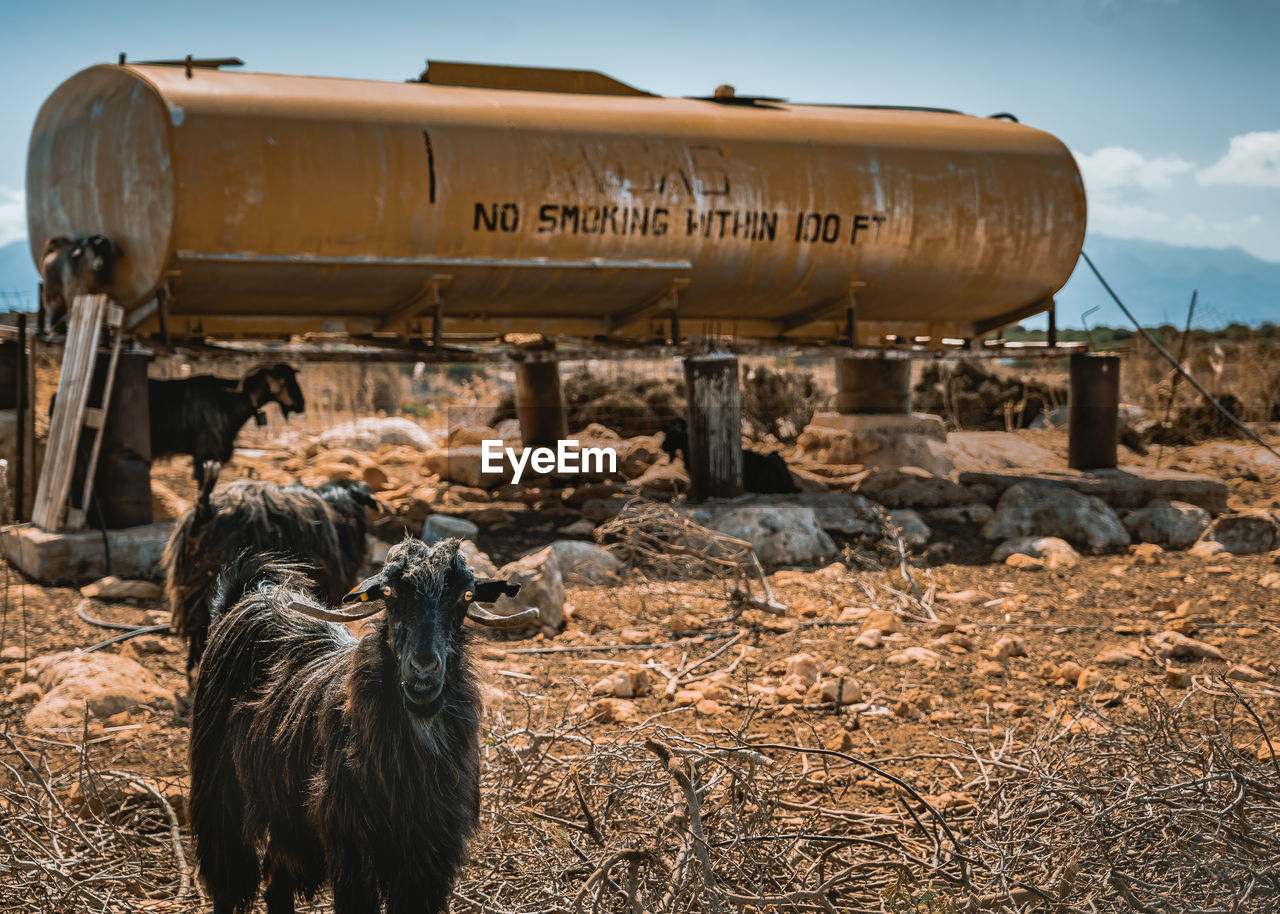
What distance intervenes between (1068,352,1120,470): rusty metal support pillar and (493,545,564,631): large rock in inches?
289

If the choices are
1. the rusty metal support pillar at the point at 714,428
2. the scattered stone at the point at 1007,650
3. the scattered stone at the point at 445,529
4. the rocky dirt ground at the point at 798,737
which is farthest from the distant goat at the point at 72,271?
the scattered stone at the point at 1007,650

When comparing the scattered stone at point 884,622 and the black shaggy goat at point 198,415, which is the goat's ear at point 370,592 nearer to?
the scattered stone at point 884,622

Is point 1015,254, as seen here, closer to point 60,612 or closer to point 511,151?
point 511,151

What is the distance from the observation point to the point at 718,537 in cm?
762

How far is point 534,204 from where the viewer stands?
31.4 ft

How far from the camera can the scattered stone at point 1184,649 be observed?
20.2 ft

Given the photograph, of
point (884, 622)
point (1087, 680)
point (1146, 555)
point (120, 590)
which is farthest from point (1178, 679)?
point (120, 590)

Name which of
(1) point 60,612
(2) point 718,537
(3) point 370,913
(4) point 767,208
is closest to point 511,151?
(4) point 767,208

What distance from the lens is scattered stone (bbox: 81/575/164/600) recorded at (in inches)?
306

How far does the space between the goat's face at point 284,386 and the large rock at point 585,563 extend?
365 centimetres

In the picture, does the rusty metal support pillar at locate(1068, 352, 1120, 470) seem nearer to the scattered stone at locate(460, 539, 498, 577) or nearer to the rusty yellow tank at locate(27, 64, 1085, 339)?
the rusty yellow tank at locate(27, 64, 1085, 339)

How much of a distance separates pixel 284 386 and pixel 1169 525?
8367 mm

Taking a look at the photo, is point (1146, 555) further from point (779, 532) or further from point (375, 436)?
point (375, 436)

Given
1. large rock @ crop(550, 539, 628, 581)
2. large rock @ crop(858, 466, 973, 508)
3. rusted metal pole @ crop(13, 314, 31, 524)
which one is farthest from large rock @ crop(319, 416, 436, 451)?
large rock @ crop(550, 539, 628, 581)
